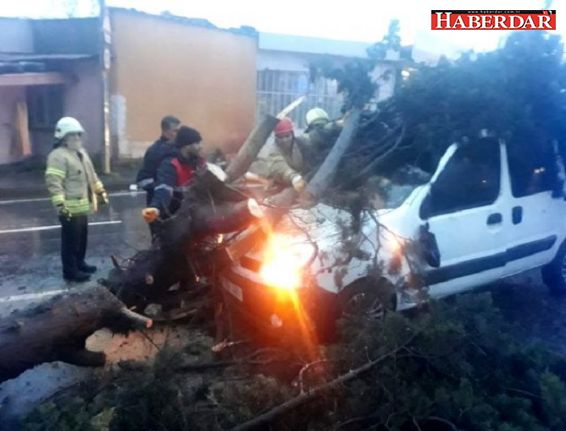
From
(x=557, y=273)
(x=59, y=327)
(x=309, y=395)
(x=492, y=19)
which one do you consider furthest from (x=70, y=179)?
(x=492, y=19)

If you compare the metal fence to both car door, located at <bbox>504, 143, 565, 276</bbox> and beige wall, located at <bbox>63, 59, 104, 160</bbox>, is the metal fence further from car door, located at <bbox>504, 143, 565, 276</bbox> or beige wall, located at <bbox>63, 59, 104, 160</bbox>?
car door, located at <bbox>504, 143, 565, 276</bbox>

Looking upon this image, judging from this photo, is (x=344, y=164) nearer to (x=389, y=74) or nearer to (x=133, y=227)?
(x=389, y=74)

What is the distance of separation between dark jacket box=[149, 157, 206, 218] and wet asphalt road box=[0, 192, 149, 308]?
6.09 feet

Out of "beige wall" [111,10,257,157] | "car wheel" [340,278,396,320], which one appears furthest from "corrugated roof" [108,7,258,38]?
"car wheel" [340,278,396,320]

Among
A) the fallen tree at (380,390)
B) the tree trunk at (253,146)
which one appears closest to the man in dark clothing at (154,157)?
the tree trunk at (253,146)

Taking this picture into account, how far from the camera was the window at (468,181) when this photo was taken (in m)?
4.57

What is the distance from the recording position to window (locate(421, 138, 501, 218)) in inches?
180

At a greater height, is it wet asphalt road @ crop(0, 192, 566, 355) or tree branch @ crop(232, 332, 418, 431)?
tree branch @ crop(232, 332, 418, 431)

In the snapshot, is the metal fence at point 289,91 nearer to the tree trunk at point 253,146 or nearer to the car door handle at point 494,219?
the tree trunk at point 253,146

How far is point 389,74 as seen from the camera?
5.30 m

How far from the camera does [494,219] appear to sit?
491 cm

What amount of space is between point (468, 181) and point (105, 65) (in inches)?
419

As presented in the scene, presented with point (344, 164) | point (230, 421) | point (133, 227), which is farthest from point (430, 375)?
point (133, 227)

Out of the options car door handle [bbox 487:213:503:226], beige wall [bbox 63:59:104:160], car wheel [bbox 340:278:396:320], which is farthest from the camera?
beige wall [bbox 63:59:104:160]
